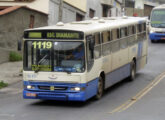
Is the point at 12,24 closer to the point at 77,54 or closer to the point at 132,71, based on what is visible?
the point at 132,71

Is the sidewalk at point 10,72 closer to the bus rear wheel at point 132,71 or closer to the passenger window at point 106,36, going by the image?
the bus rear wheel at point 132,71

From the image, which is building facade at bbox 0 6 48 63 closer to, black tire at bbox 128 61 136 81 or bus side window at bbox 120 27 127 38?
black tire at bbox 128 61 136 81

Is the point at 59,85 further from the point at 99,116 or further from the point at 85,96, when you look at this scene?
the point at 99,116

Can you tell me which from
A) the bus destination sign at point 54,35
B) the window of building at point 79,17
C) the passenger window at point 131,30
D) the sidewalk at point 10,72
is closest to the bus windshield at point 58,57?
the bus destination sign at point 54,35

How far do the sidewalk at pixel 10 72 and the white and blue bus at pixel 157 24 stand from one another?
14.8m

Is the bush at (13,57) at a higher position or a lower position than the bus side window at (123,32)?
lower

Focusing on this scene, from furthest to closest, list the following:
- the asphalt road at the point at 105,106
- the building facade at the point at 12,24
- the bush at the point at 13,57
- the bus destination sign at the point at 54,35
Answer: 1. the building facade at the point at 12,24
2. the bush at the point at 13,57
3. the bus destination sign at the point at 54,35
4. the asphalt road at the point at 105,106

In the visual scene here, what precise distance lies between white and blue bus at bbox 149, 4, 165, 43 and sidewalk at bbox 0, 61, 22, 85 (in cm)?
1478

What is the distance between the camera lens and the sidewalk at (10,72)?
23633 millimetres

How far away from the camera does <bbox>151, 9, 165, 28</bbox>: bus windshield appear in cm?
3988

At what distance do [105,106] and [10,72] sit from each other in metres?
9.86

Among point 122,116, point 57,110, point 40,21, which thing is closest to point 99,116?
point 122,116

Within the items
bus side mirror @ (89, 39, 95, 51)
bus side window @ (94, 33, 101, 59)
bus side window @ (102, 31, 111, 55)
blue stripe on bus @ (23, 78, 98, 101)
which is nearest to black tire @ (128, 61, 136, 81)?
bus side window @ (102, 31, 111, 55)

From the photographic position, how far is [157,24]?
4016cm
